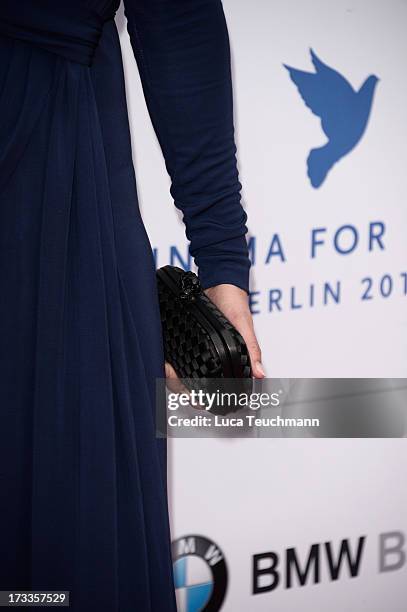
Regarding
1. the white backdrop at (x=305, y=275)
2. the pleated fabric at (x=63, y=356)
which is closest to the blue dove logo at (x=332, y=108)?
the white backdrop at (x=305, y=275)

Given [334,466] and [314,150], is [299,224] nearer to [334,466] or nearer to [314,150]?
[314,150]

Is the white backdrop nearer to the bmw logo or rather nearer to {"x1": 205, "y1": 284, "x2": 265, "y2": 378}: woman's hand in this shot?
the bmw logo

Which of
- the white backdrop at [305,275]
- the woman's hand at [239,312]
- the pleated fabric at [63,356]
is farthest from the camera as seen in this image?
the white backdrop at [305,275]

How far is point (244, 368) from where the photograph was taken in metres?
0.60

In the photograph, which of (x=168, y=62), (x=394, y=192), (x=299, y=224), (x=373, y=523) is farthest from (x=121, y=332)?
(x=373, y=523)

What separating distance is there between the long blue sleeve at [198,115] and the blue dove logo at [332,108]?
556mm

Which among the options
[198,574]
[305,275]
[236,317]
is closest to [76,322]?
[236,317]

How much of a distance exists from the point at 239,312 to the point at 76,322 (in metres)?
0.18

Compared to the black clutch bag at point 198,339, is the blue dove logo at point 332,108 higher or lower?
higher

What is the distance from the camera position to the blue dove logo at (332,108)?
45.6 inches

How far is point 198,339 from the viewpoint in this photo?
61 cm

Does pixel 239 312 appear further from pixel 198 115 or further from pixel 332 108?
pixel 332 108

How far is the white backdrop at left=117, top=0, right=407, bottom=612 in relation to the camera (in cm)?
112

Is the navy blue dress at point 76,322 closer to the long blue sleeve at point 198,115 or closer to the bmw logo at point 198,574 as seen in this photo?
the long blue sleeve at point 198,115
